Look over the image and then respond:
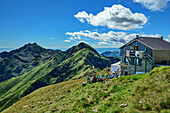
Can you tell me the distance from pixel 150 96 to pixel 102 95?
20.6 ft

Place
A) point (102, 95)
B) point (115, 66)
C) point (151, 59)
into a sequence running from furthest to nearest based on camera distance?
point (115, 66), point (151, 59), point (102, 95)

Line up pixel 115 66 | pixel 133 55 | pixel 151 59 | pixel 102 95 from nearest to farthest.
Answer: pixel 102 95
pixel 151 59
pixel 133 55
pixel 115 66

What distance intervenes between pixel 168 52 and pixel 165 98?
22.4 meters

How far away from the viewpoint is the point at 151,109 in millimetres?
8180

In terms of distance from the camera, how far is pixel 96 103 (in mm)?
12867

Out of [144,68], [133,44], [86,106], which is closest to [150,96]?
[86,106]

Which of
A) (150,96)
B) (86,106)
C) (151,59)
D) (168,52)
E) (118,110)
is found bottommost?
(86,106)

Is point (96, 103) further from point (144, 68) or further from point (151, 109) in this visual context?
point (144, 68)

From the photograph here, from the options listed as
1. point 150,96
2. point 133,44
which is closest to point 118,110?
point 150,96

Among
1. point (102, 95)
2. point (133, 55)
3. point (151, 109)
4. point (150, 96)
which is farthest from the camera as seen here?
point (133, 55)

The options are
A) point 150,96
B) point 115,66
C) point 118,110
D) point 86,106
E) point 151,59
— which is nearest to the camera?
point 118,110

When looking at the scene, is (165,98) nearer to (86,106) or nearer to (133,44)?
(86,106)

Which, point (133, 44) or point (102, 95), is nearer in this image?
point (102, 95)

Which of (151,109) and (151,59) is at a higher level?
(151,59)
